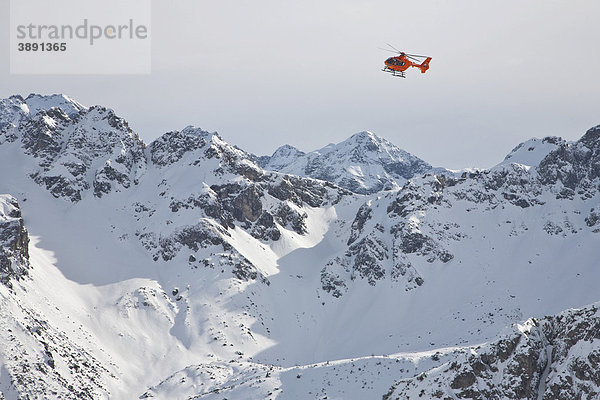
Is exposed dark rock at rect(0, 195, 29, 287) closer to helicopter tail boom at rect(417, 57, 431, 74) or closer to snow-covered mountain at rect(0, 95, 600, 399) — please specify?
snow-covered mountain at rect(0, 95, 600, 399)

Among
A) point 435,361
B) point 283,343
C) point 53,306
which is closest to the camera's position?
point 435,361

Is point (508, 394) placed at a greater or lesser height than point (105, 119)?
lesser

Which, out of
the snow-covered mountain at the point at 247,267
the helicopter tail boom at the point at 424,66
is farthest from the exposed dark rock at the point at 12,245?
the helicopter tail boom at the point at 424,66

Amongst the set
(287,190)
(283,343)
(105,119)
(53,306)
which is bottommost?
(283,343)

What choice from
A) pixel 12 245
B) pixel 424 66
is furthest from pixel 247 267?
pixel 424 66

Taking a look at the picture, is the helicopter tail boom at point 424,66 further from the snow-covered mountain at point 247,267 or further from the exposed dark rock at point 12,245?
the exposed dark rock at point 12,245

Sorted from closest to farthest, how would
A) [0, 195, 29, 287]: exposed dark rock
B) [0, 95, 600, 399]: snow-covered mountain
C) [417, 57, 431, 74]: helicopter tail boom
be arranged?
[417, 57, 431, 74]: helicopter tail boom → [0, 95, 600, 399]: snow-covered mountain → [0, 195, 29, 287]: exposed dark rock

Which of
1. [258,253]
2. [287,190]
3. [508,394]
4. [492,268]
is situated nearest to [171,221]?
[258,253]

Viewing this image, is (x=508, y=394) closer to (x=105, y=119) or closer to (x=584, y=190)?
(x=584, y=190)

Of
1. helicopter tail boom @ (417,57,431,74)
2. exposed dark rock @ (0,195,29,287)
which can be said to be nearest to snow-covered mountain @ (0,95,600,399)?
exposed dark rock @ (0,195,29,287)
